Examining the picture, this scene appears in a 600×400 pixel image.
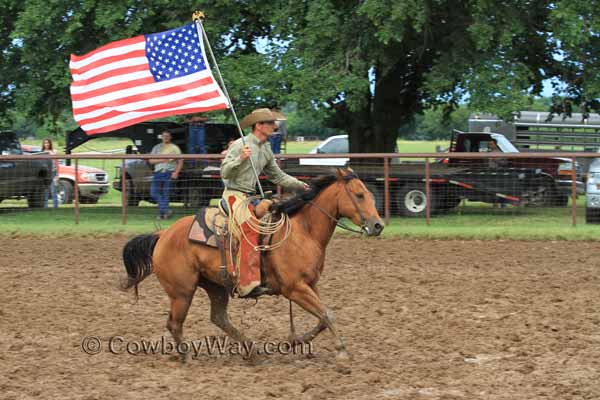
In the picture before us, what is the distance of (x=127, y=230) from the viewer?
1638cm

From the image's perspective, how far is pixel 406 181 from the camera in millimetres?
17516

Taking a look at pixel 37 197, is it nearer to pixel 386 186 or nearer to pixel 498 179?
pixel 386 186

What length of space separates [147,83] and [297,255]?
3.06 m

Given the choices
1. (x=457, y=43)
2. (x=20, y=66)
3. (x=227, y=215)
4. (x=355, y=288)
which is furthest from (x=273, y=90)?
(x=227, y=215)

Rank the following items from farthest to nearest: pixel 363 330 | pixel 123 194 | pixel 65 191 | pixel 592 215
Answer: pixel 65 191
pixel 123 194
pixel 592 215
pixel 363 330

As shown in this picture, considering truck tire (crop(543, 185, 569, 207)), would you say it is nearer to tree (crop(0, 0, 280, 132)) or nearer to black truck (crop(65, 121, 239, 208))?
tree (crop(0, 0, 280, 132))

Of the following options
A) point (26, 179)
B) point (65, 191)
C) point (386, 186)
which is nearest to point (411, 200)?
point (386, 186)

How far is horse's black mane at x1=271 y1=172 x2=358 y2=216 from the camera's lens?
790cm

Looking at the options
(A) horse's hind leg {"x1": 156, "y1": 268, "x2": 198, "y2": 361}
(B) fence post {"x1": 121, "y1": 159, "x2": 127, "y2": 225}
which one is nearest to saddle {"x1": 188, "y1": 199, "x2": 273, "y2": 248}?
(A) horse's hind leg {"x1": 156, "y1": 268, "x2": 198, "y2": 361}

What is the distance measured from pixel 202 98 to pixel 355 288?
10.2ft

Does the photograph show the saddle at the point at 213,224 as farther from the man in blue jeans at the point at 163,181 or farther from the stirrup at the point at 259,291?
the man in blue jeans at the point at 163,181

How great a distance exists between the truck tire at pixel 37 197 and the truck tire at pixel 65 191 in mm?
862

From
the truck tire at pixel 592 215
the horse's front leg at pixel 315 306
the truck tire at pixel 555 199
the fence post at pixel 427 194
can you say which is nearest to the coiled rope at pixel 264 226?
the horse's front leg at pixel 315 306

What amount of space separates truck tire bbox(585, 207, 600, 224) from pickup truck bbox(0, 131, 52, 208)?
10142 millimetres
